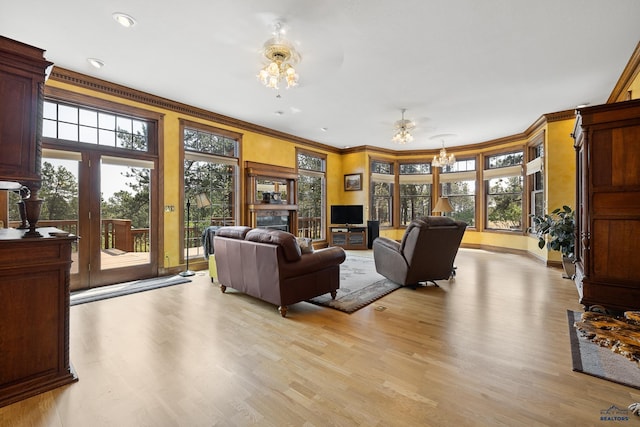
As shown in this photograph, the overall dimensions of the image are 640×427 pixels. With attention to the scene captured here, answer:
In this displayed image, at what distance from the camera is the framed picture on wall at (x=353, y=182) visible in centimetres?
852

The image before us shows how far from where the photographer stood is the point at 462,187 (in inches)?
334

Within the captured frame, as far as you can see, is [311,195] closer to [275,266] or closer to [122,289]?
[122,289]

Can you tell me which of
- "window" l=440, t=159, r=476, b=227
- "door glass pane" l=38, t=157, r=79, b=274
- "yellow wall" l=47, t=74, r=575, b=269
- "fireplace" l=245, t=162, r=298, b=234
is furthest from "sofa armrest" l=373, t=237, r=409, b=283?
"window" l=440, t=159, r=476, b=227

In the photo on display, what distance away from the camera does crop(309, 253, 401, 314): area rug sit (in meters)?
3.51

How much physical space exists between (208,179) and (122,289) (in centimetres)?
239

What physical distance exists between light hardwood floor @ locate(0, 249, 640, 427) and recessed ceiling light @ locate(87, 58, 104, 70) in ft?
9.84

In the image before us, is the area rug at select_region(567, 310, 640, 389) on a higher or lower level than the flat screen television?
lower

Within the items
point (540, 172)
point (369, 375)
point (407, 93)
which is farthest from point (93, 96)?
point (540, 172)

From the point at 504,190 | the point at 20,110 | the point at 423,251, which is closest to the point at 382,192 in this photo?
the point at 504,190

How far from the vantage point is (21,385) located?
180 cm

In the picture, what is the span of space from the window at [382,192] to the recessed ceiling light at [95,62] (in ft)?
21.6

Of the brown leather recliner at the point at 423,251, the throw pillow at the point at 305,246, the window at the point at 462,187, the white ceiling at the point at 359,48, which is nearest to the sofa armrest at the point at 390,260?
the brown leather recliner at the point at 423,251

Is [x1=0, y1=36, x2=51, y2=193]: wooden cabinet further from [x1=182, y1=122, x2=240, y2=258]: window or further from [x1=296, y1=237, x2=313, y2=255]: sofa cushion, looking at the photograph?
[x1=182, y1=122, x2=240, y2=258]: window

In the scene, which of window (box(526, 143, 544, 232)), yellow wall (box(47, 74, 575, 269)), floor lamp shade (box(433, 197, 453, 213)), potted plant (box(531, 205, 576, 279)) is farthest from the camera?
window (box(526, 143, 544, 232))
